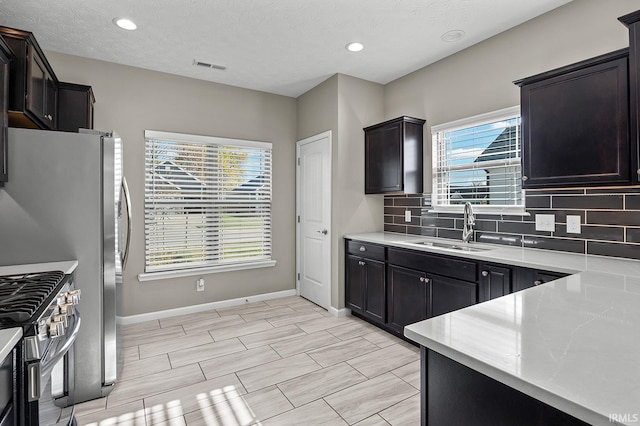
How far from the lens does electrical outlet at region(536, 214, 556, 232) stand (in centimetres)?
258

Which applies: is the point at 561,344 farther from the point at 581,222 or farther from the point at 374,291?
the point at 374,291

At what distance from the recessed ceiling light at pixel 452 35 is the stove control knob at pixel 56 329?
11.1ft

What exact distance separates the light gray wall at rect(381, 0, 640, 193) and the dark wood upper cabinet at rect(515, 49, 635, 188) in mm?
506

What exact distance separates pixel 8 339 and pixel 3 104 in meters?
1.66

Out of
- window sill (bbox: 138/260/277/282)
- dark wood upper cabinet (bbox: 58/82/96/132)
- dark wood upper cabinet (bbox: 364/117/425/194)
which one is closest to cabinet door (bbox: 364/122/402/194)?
dark wood upper cabinet (bbox: 364/117/425/194)

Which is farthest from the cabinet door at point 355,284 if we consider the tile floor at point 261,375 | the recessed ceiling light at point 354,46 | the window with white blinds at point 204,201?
the recessed ceiling light at point 354,46

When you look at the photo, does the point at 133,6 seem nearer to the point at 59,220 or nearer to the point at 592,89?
the point at 59,220

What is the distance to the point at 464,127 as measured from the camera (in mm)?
3260

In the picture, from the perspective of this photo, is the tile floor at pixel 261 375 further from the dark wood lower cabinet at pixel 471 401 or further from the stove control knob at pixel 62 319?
the dark wood lower cabinet at pixel 471 401

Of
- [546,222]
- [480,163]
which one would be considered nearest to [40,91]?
[480,163]

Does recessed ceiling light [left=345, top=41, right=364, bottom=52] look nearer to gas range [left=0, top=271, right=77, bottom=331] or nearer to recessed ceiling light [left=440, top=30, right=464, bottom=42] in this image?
recessed ceiling light [left=440, top=30, right=464, bottom=42]

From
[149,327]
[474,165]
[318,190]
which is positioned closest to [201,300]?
[149,327]

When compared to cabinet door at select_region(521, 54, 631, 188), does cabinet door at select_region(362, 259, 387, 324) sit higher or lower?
lower

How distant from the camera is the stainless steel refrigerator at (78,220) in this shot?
203cm
